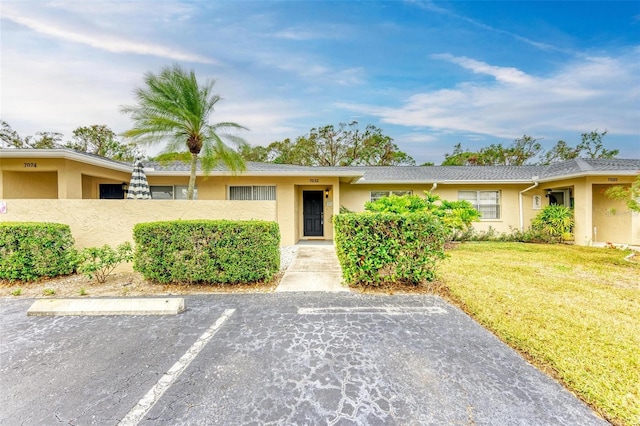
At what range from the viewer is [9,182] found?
8727 mm

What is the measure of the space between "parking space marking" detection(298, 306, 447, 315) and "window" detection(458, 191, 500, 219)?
11.0 m

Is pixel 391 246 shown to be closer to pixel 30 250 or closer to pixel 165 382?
pixel 165 382

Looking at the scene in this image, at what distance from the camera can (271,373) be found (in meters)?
2.70

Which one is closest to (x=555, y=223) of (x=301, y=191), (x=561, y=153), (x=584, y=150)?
(x=301, y=191)

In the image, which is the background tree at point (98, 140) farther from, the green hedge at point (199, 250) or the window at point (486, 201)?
the window at point (486, 201)

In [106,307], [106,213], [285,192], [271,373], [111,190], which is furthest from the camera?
[111,190]

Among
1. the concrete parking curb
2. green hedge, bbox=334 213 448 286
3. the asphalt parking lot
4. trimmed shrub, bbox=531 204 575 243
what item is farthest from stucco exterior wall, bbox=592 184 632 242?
the concrete parking curb

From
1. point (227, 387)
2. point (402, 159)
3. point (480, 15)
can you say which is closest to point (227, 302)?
point (227, 387)

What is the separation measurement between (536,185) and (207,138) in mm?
15464

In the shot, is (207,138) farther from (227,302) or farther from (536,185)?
(536,185)

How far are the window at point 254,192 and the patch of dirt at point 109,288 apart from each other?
19.5ft

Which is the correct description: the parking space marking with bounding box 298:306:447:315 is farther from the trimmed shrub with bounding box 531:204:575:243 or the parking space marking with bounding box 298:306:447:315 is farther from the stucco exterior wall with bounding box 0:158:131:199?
the trimmed shrub with bounding box 531:204:575:243

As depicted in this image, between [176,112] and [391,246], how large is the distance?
7770 mm

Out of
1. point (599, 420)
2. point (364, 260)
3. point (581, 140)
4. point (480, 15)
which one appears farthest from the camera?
point (581, 140)
